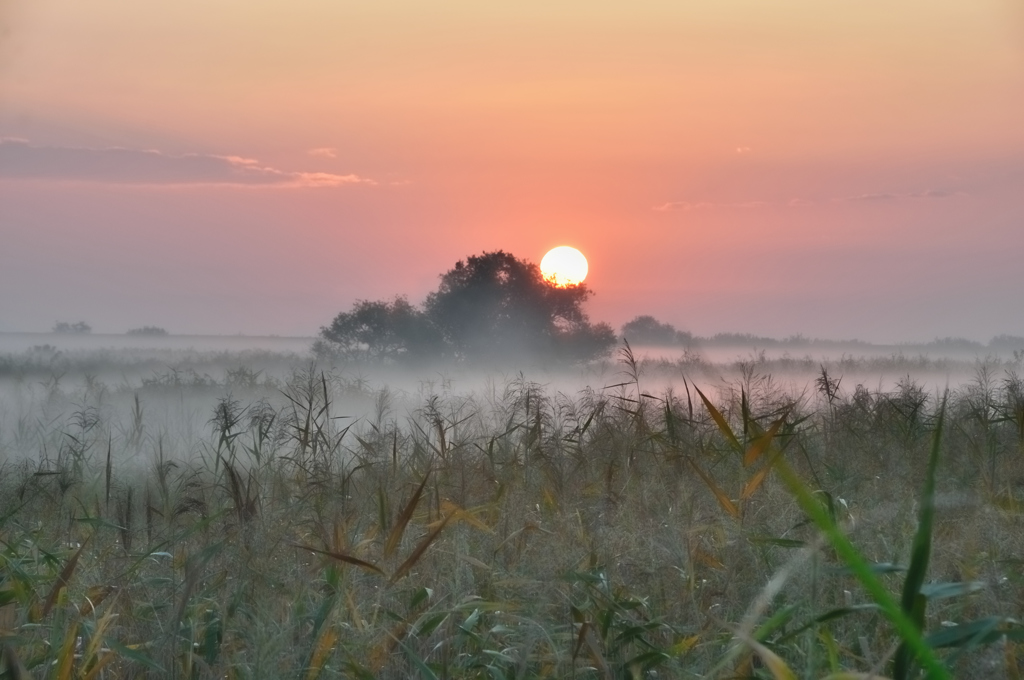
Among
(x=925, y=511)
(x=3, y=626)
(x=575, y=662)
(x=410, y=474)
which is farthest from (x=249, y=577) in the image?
(x=925, y=511)

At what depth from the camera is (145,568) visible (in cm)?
348

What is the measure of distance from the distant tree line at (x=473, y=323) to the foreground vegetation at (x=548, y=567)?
23.1 m

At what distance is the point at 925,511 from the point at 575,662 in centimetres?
136

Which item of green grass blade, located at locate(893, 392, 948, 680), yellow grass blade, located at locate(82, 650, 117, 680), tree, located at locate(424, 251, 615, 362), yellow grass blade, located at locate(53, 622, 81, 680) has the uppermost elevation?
tree, located at locate(424, 251, 615, 362)

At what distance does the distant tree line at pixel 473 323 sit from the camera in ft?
93.8

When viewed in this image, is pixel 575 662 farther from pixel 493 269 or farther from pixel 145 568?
pixel 493 269

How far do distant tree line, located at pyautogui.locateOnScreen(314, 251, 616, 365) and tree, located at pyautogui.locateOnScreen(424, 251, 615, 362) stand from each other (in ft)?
0.10

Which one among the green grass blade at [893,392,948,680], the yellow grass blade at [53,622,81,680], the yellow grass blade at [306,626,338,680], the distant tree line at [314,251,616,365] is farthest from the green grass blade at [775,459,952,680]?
the distant tree line at [314,251,616,365]

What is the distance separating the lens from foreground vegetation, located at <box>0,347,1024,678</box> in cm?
252

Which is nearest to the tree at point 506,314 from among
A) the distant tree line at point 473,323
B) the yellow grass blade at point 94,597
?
the distant tree line at point 473,323

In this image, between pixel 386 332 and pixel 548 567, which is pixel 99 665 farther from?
pixel 386 332

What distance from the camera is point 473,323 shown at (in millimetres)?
29219

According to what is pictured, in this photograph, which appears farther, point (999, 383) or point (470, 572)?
point (999, 383)

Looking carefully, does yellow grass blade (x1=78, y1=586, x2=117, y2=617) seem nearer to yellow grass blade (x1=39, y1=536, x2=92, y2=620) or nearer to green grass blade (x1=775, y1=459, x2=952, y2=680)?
yellow grass blade (x1=39, y1=536, x2=92, y2=620)
